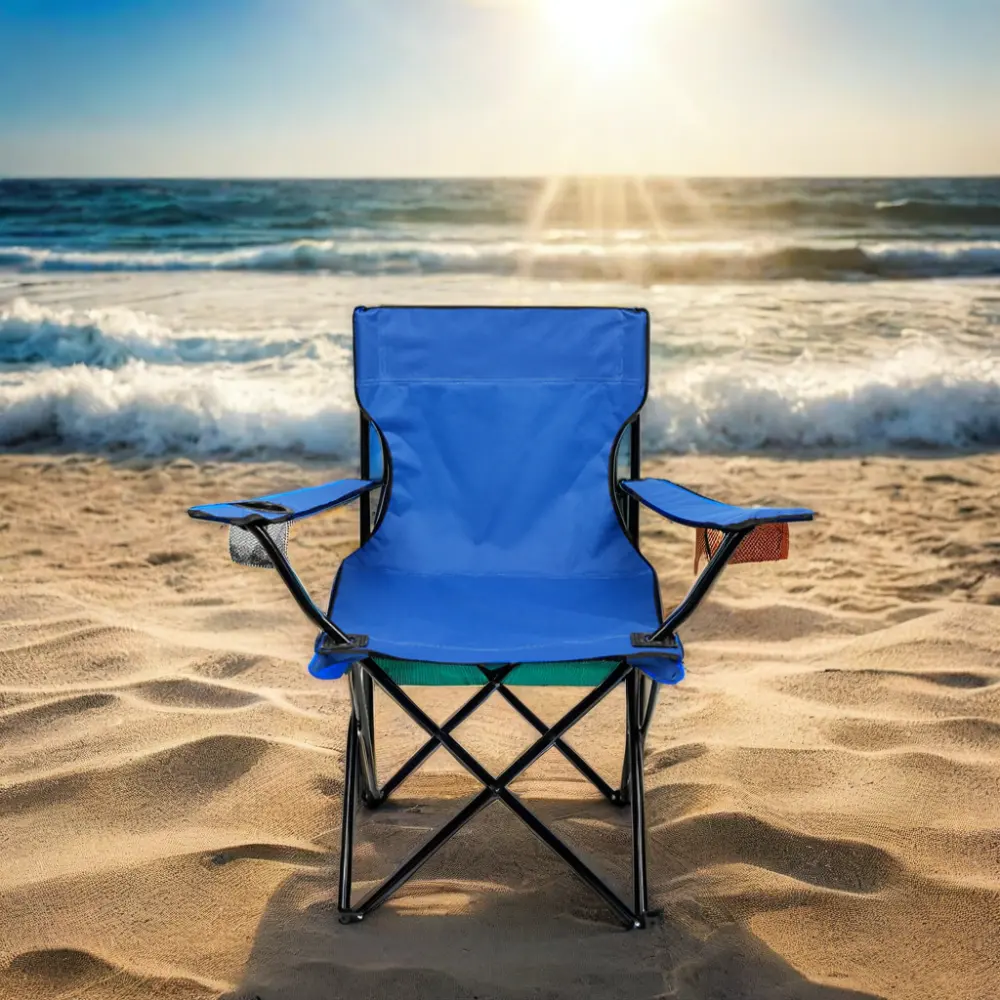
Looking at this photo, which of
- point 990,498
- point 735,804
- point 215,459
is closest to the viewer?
point 735,804

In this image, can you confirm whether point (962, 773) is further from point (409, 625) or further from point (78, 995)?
point (78, 995)

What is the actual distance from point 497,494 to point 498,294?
9.22 m

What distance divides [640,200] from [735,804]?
15.0 metres

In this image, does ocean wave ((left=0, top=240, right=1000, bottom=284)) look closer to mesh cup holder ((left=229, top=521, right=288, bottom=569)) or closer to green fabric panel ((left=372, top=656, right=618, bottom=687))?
green fabric panel ((left=372, top=656, right=618, bottom=687))

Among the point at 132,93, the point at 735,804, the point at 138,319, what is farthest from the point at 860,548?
the point at 132,93

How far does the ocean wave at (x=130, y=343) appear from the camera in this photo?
7598 mm

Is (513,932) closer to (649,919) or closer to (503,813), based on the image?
(649,919)

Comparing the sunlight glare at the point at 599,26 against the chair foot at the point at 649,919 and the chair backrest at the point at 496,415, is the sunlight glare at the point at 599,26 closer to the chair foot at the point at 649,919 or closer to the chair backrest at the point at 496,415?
the chair backrest at the point at 496,415

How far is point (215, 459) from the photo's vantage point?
5184mm

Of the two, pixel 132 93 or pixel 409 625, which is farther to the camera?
pixel 132 93

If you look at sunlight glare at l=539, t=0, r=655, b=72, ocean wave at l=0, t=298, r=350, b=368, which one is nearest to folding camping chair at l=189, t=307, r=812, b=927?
ocean wave at l=0, t=298, r=350, b=368

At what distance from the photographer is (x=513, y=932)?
1.59 meters

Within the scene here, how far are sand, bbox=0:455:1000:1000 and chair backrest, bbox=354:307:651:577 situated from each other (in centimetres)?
50

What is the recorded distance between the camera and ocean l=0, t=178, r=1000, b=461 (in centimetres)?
559
